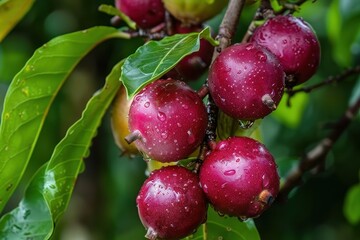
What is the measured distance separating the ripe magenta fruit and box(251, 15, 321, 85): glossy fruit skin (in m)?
0.26

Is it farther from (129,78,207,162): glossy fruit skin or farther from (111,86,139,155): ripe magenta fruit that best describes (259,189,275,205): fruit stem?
(111,86,139,155): ripe magenta fruit

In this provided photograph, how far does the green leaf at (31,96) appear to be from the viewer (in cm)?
102

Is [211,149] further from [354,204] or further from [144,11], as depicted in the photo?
[354,204]

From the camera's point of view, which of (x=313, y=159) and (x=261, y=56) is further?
(x=313, y=159)

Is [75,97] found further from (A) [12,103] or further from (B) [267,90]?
(B) [267,90]

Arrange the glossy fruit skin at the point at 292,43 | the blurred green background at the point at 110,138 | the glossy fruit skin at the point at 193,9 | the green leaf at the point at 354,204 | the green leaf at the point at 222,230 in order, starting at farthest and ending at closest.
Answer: the blurred green background at the point at 110,138, the green leaf at the point at 354,204, the glossy fruit skin at the point at 193,9, the green leaf at the point at 222,230, the glossy fruit skin at the point at 292,43

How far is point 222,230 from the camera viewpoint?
3.21 ft

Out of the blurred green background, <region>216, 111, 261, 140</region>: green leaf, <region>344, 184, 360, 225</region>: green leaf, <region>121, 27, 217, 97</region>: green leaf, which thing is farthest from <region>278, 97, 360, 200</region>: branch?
<region>121, 27, 217, 97</region>: green leaf

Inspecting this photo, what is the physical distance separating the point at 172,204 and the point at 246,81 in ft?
0.54

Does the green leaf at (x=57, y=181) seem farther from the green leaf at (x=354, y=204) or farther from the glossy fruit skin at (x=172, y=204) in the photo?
the green leaf at (x=354, y=204)

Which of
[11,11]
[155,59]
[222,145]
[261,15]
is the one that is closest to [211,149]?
[222,145]

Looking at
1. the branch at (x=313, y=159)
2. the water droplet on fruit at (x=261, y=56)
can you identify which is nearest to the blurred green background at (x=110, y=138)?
the branch at (x=313, y=159)

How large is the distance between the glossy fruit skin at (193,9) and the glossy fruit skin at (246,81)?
280 mm

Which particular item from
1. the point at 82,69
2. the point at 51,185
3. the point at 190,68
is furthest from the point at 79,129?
Answer: the point at 82,69
